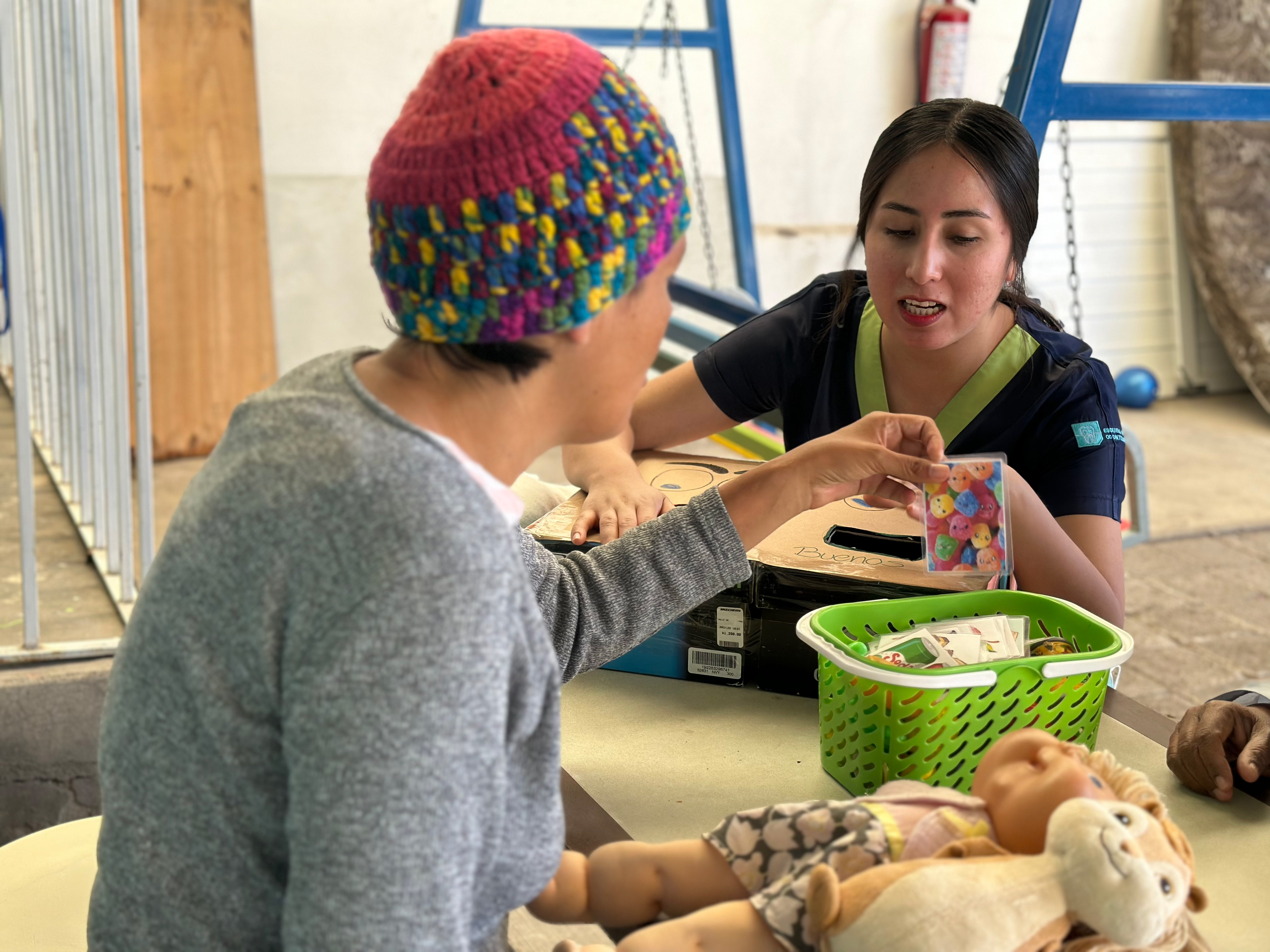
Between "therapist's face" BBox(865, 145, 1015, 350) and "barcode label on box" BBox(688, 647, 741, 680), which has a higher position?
"therapist's face" BBox(865, 145, 1015, 350)

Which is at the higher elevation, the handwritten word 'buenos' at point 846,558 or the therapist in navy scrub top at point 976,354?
the therapist in navy scrub top at point 976,354

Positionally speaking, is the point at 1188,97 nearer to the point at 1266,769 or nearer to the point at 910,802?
the point at 1266,769

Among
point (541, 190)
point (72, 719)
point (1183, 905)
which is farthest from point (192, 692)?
point (72, 719)

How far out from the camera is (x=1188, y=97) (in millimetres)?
2305

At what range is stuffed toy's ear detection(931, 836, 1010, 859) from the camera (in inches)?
35.7

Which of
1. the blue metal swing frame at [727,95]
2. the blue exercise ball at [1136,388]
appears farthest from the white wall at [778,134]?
the blue metal swing frame at [727,95]

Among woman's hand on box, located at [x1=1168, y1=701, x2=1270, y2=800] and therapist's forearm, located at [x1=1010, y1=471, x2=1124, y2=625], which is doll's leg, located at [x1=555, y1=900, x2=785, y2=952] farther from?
therapist's forearm, located at [x1=1010, y1=471, x2=1124, y2=625]

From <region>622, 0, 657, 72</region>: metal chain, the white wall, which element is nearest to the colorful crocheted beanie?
<region>622, 0, 657, 72</region>: metal chain

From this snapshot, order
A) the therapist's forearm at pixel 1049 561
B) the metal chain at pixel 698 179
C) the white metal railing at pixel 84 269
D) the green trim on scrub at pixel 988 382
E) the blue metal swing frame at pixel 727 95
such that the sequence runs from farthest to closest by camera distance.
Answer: the metal chain at pixel 698 179
the blue metal swing frame at pixel 727 95
the white metal railing at pixel 84 269
the green trim on scrub at pixel 988 382
the therapist's forearm at pixel 1049 561

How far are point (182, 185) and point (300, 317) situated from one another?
2.82 ft

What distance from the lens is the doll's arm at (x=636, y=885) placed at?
3.31ft

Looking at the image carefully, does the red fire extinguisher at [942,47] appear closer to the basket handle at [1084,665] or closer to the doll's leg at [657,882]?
the basket handle at [1084,665]

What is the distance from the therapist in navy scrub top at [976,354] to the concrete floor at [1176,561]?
103cm

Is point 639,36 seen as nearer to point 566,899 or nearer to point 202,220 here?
point 202,220
